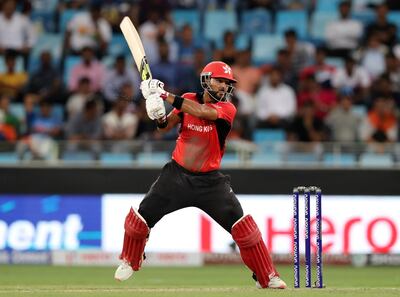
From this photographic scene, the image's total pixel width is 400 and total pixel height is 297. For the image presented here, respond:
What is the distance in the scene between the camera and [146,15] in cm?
1683

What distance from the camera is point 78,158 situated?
13484 millimetres

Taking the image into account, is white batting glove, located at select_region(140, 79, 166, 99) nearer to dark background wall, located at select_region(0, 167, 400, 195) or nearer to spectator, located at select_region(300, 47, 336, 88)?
dark background wall, located at select_region(0, 167, 400, 195)

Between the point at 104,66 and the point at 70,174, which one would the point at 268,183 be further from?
the point at 104,66

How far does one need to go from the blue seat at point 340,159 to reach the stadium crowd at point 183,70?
0.73m

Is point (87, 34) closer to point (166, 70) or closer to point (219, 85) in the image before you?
point (166, 70)

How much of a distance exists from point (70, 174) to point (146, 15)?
4093 mm

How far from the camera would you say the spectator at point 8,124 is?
14125 mm

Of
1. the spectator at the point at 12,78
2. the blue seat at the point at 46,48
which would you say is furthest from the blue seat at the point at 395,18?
the spectator at the point at 12,78

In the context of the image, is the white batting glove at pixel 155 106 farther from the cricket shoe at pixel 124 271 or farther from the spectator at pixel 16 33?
the spectator at pixel 16 33

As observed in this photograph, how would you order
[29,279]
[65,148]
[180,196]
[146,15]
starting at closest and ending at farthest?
1. [180,196]
2. [29,279]
3. [65,148]
4. [146,15]

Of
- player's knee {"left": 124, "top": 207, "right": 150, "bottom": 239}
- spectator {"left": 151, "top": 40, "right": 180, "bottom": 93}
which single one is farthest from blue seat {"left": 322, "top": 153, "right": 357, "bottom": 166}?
player's knee {"left": 124, "top": 207, "right": 150, "bottom": 239}

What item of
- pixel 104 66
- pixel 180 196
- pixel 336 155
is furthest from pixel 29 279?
pixel 104 66

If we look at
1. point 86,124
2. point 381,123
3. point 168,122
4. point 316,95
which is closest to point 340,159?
point 381,123

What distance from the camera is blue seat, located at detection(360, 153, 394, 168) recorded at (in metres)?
13.4
